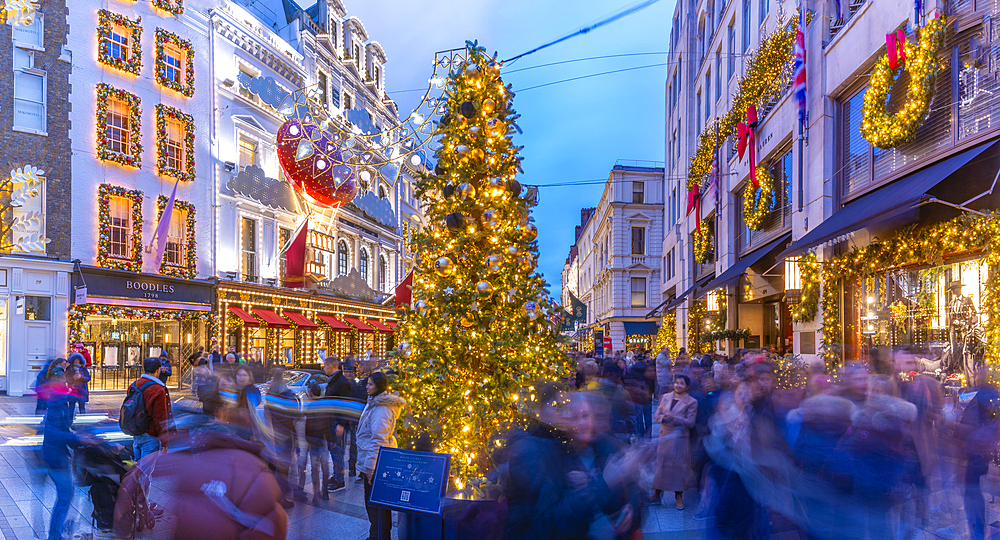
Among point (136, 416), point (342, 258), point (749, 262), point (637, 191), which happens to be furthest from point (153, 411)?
point (637, 191)

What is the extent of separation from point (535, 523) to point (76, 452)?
15.6 feet

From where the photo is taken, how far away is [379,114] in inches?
1631

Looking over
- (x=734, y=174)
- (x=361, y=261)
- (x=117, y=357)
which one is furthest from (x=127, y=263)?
(x=734, y=174)

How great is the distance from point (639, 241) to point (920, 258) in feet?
137

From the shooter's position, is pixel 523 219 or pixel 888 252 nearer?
pixel 523 219

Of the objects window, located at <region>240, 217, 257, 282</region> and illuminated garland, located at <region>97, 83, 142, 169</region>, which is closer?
illuminated garland, located at <region>97, 83, 142, 169</region>

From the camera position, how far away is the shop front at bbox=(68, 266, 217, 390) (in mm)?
20453

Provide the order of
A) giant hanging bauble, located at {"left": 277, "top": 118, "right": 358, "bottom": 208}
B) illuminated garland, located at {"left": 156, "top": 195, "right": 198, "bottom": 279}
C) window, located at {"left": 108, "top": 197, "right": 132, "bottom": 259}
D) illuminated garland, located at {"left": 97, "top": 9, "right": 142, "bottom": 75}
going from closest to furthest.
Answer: illuminated garland, located at {"left": 97, "top": 9, "right": 142, "bottom": 75}, window, located at {"left": 108, "top": 197, "right": 132, "bottom": 259}, illuminated garland, located at {"left": 156, "top": 195, "right": 198, "bottom": 279}, giant hanging bauble, located at {"left": 277, "top": 118, "right": 358, "bottom": 208}

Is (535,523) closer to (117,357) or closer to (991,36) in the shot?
(991,36)

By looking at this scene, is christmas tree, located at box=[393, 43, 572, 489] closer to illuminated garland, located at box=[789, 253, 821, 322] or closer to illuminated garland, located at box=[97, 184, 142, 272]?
illuminated garland, located at box=[789, 253, 821, 322]

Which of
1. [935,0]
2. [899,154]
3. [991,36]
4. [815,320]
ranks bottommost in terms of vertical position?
[815,320]

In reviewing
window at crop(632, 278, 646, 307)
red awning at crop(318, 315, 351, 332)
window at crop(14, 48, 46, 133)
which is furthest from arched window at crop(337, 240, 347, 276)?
window at crop(632, 278, 646, 307)

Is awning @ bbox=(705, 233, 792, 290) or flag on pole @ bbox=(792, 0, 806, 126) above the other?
flag on pole @ bbox=(792, 0, 806, 126)

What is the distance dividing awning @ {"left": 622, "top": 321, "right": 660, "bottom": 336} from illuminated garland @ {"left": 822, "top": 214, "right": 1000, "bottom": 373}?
37.6m
